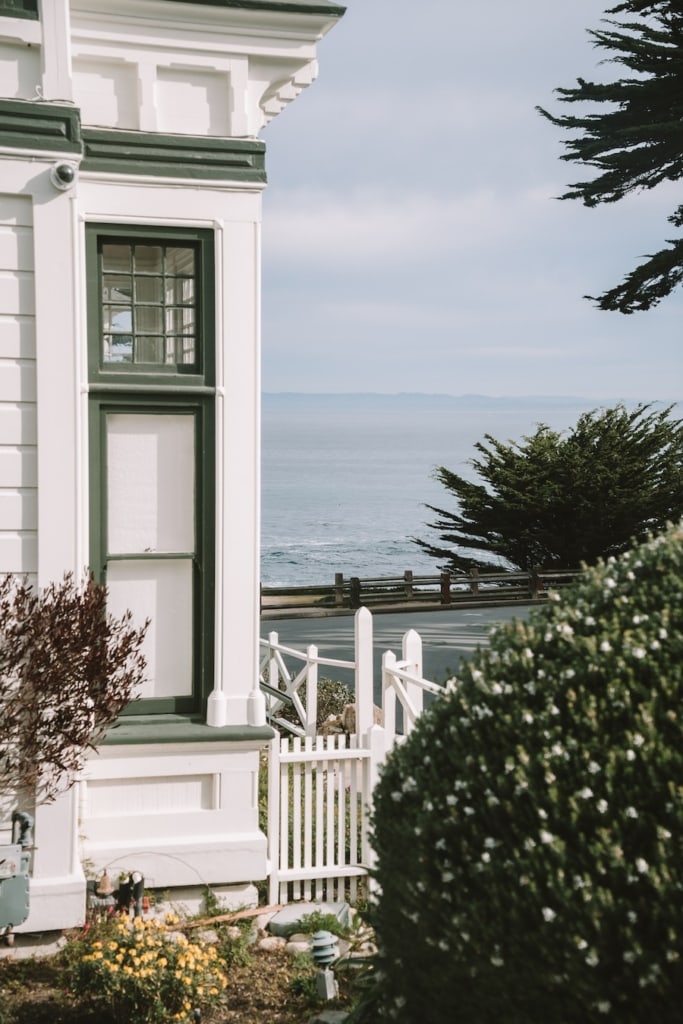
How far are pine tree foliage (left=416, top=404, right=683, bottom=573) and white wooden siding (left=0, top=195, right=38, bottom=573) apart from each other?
26.7 meters

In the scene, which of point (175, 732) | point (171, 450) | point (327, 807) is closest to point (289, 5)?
point (171, 450)

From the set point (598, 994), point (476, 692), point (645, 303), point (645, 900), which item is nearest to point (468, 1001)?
point (598, 994)

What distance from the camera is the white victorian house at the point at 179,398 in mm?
7203

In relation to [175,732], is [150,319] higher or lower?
higher

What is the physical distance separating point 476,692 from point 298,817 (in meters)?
3.92

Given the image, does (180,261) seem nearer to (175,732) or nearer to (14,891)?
(175,732)

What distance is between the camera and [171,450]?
7430 mm

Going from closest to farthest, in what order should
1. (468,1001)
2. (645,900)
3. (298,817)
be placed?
(645,900) < (468,1001) < (298,817)

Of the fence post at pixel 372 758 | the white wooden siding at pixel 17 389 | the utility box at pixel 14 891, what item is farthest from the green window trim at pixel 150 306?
the utility box at pixel 14 891

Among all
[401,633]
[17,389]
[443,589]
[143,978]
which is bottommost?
[143,978]

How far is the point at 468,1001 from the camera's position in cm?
406

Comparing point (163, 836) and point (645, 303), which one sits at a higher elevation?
point (645, 303)

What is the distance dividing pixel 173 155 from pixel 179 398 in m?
1.54

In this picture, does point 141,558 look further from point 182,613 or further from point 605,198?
point 605,198
